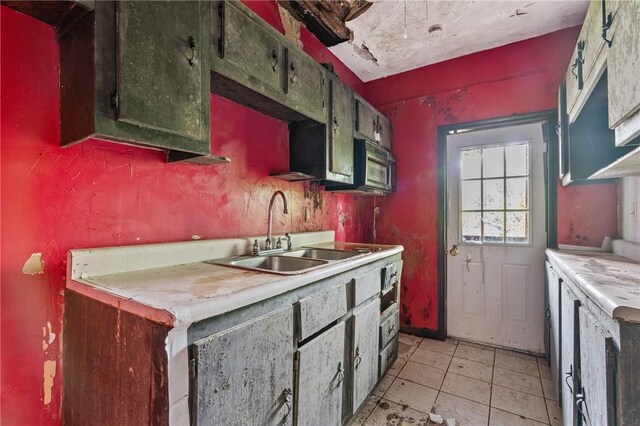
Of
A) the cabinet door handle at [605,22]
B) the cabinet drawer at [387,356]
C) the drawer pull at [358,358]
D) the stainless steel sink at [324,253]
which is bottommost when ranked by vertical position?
the cabinet drawer at [387,356]

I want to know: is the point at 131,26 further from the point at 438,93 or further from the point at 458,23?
the point at 438,93

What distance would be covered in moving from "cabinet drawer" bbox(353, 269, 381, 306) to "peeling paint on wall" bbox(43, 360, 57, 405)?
134cm

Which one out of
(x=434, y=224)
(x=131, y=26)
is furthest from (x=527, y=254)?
(x=131, y=26)

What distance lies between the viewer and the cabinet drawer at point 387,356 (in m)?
2.08

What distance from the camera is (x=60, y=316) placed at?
1.08 m

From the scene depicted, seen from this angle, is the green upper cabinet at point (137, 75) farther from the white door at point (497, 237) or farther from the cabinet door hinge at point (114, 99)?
the white door at point (497, 237)

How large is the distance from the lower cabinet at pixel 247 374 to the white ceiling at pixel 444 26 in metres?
2.33

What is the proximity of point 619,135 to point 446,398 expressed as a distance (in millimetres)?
1833

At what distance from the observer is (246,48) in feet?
4.67

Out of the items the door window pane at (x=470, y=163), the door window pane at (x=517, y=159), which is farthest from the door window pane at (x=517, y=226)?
the door window pane at (x=470, y=163)

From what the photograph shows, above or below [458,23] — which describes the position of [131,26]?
below

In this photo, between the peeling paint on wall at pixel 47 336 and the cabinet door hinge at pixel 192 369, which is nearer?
the cabinet door hinge at pixel 192 369

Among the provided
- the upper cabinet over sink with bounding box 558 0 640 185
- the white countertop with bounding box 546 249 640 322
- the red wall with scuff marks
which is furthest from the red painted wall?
the red wall with scuff marks

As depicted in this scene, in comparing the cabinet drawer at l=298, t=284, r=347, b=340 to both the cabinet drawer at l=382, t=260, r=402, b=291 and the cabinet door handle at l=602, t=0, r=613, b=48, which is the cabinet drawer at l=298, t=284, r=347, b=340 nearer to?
the cabinet drawer at l=382, t=260, r=402, b=291
